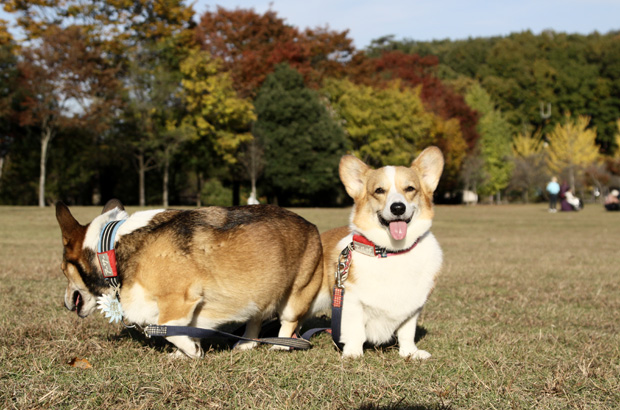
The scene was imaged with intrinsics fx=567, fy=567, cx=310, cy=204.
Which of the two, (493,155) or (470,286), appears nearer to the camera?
(470,286)

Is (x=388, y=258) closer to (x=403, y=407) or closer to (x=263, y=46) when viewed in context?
(x=403, y=407)

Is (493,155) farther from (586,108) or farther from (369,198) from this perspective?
(369,198)

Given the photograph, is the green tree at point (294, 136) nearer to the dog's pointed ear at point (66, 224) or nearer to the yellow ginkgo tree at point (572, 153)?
the yellow ginkgo tree at point (572, 153)

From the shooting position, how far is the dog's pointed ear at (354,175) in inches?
165

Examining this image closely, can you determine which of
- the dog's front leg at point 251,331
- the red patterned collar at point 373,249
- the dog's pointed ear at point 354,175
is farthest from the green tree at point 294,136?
the red patterned collar at point 373,249

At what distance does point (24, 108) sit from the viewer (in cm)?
2959

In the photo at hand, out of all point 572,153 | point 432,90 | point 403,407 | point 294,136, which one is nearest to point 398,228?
point 403,407

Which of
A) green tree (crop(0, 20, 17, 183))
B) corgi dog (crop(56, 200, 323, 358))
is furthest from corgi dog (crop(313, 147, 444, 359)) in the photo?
green tree (crop(0, 20, 17, 183))

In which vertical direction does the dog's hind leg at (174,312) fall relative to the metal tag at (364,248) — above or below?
below

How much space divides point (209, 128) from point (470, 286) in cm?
3168

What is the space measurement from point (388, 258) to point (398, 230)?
0.74 feet

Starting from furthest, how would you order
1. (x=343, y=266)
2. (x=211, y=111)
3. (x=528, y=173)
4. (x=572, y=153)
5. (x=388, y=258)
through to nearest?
(x=572, y=153), (x=528, y=173), (x=211, y=111), (x=343, y=266), (x=388, y=258)

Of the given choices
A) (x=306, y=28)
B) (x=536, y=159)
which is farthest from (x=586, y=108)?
(x=306, y=28)

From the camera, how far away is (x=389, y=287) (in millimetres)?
3824
